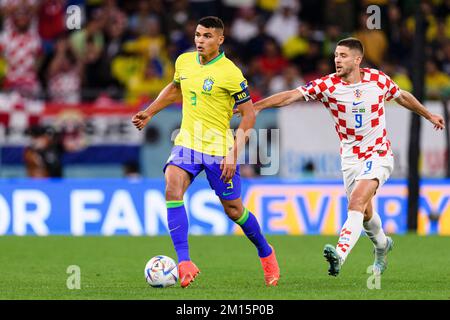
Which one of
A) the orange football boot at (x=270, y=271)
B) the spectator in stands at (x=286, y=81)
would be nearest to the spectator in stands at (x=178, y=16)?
the spectator in stands at (x=286, y=81)

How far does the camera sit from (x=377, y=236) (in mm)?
10859

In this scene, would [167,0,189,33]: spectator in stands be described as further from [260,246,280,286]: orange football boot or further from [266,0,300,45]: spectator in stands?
[260,246,280,286]: orange football boot

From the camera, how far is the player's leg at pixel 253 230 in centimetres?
1002

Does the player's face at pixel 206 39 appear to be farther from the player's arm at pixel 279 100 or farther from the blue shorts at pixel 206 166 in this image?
the blue shorts at pixel 206 166

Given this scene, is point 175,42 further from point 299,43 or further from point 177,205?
point 177,205

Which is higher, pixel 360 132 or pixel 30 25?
pixel 30 25

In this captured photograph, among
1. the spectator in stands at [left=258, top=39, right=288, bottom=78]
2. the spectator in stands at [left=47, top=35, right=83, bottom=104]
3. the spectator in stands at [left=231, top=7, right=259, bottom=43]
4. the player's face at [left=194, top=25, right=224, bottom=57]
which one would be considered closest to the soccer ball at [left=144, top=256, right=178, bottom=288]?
the player's face at [left=194, top=25, right=224, bottom=57]

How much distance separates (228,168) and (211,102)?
616 mm

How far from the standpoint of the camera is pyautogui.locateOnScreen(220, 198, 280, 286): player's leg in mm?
10016
